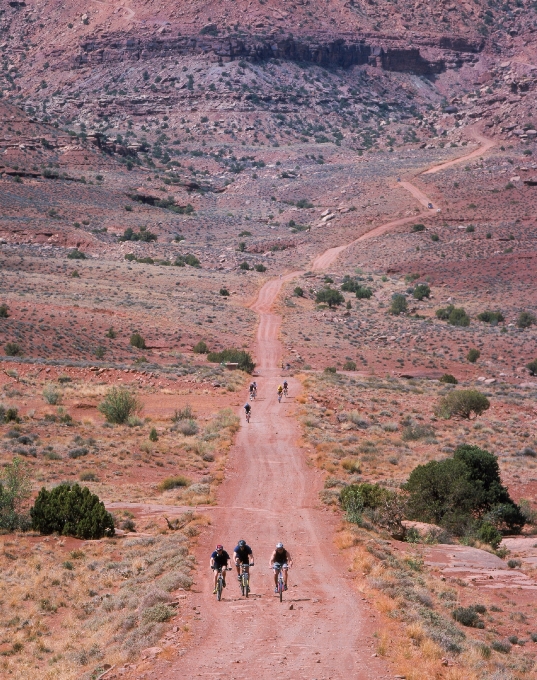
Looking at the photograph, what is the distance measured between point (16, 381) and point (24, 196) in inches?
2325

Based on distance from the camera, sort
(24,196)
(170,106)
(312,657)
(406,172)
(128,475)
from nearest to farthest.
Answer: (312,657)
(128,475)
(24,196)
(406,172)
(170,106)

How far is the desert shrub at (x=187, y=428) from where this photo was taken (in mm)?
34500

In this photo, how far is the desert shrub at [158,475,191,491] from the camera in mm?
27672

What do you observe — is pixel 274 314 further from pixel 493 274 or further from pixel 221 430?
pixel 221 430

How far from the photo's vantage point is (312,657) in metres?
14.1

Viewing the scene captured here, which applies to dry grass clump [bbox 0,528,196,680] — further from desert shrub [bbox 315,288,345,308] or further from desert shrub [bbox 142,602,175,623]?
desert shrub [bbox 315,288,345,308]

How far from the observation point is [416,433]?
121ft

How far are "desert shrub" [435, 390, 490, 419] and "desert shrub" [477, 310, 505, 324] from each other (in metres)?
31.1

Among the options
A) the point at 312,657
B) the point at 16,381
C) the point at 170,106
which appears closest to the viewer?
the point at 312,657

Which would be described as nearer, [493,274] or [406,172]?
[493,274]

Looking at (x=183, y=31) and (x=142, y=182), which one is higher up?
(x=183, y=31)

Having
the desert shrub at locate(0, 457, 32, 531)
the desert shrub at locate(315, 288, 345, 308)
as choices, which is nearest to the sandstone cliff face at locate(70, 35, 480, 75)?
the desert shrub at locate(315, 288, 345, 308)

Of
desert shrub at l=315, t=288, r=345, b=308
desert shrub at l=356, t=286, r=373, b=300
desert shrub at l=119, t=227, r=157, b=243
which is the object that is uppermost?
desert shrub at l=119, t=227, r=157, b=243

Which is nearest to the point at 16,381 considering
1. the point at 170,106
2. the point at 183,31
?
the point at 170,106
